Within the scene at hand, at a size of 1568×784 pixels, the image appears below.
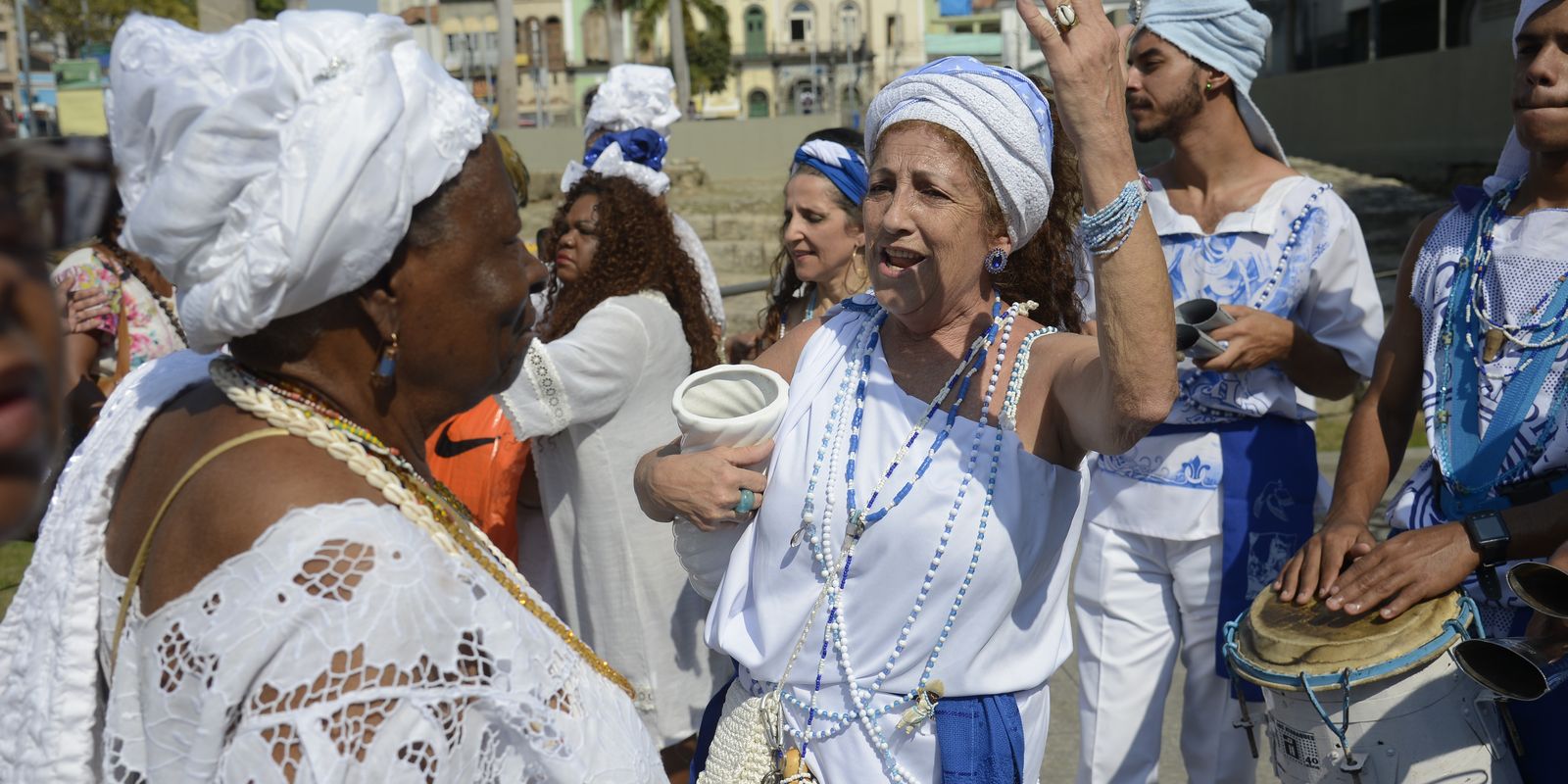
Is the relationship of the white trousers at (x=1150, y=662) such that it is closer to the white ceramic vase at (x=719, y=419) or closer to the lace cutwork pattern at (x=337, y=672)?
the white ceramic vase at (x=719, y=419)

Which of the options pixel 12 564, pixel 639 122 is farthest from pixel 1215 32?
pixel 12 564

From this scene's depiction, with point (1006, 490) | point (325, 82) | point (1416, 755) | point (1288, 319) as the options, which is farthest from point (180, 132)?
point (1288, 319)

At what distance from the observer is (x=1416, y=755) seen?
2.50m

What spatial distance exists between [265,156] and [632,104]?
10.4ft

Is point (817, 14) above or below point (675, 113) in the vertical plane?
above

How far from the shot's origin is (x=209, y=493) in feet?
5.07

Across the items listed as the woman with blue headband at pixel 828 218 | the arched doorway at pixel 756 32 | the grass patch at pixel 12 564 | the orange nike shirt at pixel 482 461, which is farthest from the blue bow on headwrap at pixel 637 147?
the arched doorway at pixel 756 32

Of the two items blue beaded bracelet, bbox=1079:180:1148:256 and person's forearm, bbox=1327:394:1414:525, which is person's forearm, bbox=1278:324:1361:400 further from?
blue beaded bracelet, bbox=1079:180:1148:256

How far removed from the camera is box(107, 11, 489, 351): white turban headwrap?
1.50 m

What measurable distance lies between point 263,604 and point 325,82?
604 mm

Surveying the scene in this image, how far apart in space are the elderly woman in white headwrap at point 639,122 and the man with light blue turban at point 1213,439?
150 cm

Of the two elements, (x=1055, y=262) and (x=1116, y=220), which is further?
(x=1055, y=262)

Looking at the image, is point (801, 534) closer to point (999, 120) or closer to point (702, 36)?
point (999, 120)

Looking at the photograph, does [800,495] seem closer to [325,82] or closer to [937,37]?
[325,82]
